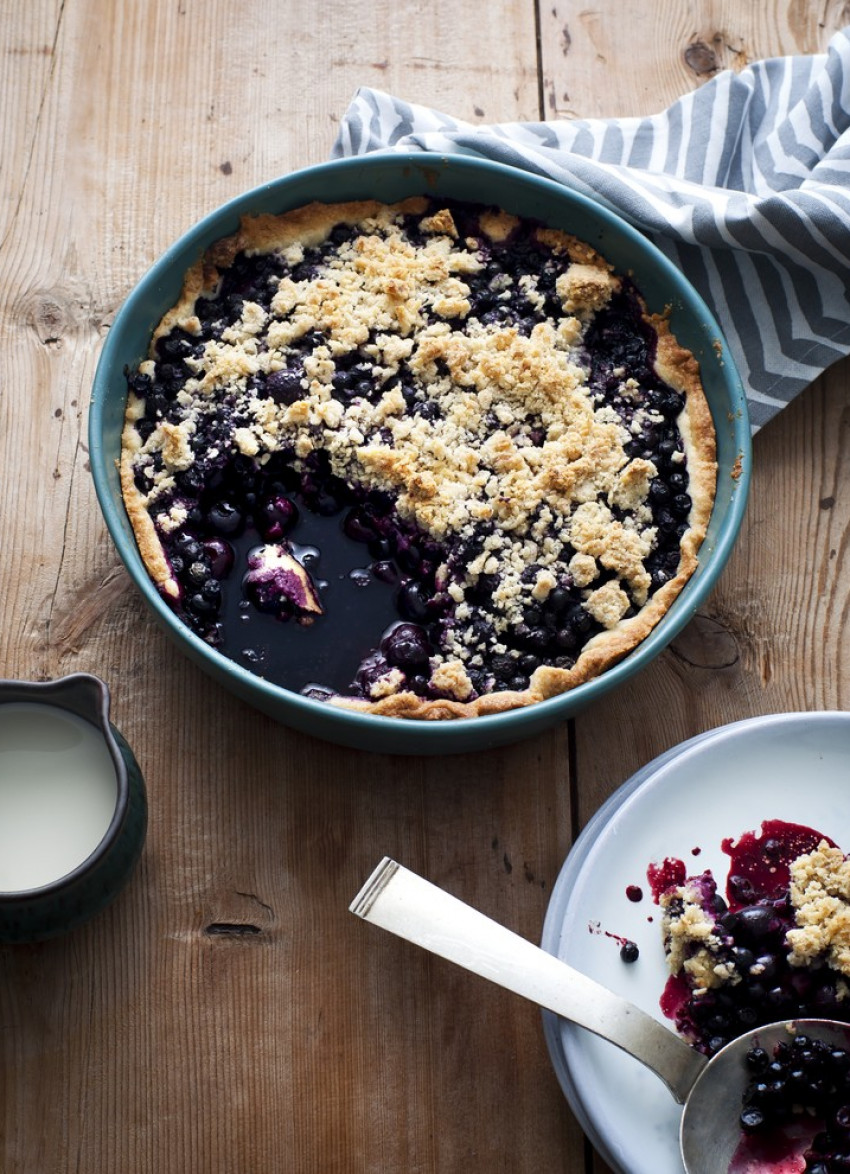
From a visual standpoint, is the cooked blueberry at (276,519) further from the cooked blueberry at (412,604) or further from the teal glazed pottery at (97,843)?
the teal glazed pottery at (97,843)

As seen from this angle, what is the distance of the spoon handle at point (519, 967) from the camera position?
199cm

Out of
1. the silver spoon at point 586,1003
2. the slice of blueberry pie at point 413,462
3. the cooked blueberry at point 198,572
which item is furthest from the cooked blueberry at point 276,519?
the silver spoon at point 586,1003

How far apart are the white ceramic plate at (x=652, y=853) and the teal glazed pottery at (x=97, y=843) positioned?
75 centimetres

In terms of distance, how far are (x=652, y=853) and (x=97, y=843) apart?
97cm

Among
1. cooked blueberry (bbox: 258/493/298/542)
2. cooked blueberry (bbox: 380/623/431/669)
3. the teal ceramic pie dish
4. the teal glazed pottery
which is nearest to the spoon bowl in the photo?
the teal ceramic pie dish

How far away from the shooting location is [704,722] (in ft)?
7.79

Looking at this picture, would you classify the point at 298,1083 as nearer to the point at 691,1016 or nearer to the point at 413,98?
the point at 691,1016

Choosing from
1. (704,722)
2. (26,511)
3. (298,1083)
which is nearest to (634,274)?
(704,722)

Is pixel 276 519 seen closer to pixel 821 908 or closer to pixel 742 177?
pixel 821 908

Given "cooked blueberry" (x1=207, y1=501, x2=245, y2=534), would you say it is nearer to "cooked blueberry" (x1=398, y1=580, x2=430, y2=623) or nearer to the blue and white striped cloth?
"cooked blueberry" (x1=398, y1=580, x2=430, y2=623)

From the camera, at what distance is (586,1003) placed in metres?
1.99

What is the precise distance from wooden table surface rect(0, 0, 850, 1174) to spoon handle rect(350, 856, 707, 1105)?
0.23 meters

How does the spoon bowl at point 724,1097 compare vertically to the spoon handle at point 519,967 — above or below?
below

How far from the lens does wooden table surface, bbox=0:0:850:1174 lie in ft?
7.09
